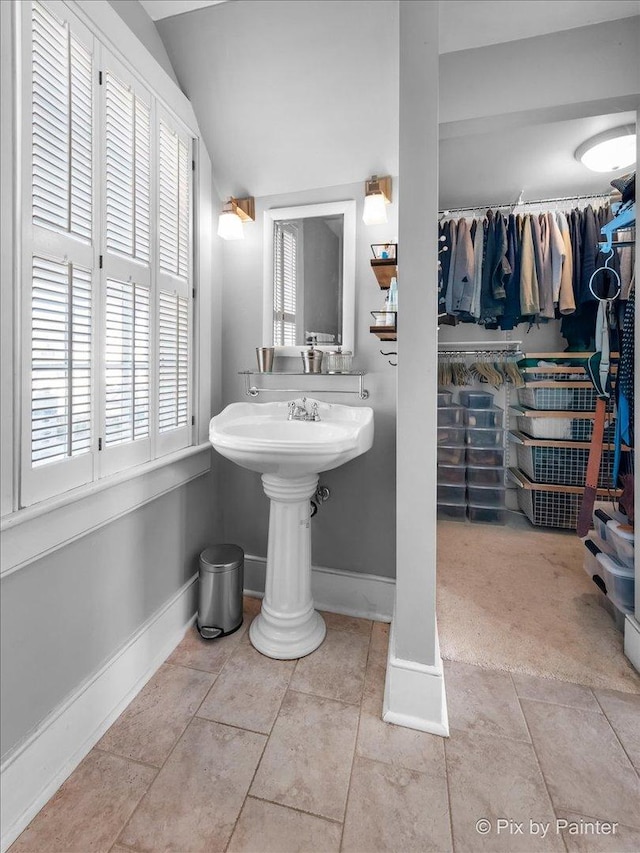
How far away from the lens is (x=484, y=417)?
3121 millimetres

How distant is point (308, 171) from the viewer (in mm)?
1875

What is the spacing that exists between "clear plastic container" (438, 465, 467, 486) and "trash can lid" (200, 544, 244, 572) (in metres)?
1.86

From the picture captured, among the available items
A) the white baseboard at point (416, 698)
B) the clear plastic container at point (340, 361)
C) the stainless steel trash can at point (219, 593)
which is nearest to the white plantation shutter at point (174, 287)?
the stainless steel trash can at point (219, 593)

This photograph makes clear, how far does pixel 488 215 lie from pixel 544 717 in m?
2.81

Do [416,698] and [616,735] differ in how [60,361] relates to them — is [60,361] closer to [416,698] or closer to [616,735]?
[416,698]

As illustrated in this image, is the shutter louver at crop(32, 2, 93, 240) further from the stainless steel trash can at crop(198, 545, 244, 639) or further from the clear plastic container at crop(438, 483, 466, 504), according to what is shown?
the clear plastic container at crop(438, 483, 466, 504)

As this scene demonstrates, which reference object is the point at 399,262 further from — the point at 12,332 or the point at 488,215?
the point at 488,215

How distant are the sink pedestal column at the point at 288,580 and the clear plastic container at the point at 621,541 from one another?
54.2 inches

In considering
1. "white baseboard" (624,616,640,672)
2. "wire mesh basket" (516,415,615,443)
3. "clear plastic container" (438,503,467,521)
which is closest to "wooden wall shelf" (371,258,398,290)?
"white baseboard" (624,616,640,672)

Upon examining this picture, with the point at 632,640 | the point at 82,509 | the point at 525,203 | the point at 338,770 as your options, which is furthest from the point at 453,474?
the point at 82,509

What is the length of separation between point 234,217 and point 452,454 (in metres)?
2.21

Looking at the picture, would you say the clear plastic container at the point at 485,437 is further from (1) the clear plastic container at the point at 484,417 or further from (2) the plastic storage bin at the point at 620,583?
(2) the plastic storage bin at the point at 620,583

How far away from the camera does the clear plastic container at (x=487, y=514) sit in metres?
3.14

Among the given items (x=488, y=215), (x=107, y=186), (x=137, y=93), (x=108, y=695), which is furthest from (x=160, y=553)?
(x=488, y=215)
